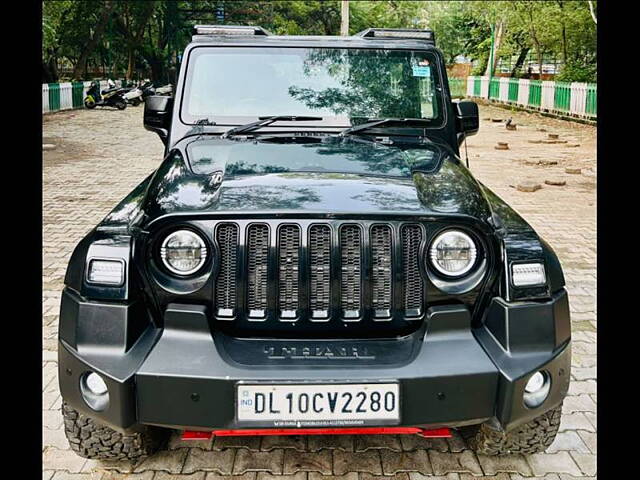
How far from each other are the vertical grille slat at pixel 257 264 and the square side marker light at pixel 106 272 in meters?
0.50

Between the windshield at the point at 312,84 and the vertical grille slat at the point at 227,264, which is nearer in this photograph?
the vertical grille slat at the point at 227,264

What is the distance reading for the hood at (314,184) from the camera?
2.82 meters

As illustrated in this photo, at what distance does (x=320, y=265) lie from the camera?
2783mm

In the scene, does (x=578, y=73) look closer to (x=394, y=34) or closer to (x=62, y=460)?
(x=394, y=34)

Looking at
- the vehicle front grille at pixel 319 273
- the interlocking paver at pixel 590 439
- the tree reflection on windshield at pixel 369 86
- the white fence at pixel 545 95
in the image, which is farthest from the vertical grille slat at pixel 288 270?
the white fence at pixel 545 95

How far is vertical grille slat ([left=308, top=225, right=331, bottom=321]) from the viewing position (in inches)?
109

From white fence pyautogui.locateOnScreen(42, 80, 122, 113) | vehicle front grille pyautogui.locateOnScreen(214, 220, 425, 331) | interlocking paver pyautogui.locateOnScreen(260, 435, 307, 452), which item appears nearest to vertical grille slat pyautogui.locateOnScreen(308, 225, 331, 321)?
vehicle front grille pyautogui.locateOnScreen(214, 220, 425, 331)

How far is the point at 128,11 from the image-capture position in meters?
32.1

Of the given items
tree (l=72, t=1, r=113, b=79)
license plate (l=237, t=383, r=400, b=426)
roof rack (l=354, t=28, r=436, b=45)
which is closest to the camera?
license plate (l=237, t=383, r=400, b=426)

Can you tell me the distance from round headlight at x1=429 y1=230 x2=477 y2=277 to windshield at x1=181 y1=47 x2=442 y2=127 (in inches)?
→ 54.4

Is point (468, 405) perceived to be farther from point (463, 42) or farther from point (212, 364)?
point (463, 42)

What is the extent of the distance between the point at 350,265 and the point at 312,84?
170cm

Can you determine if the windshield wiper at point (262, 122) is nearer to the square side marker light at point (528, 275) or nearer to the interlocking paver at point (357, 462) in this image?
the square side marker light at point (528, 275)

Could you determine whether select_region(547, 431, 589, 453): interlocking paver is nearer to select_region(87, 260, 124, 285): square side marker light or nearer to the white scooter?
select_region(87, 260, 124, 285): square side marker light
